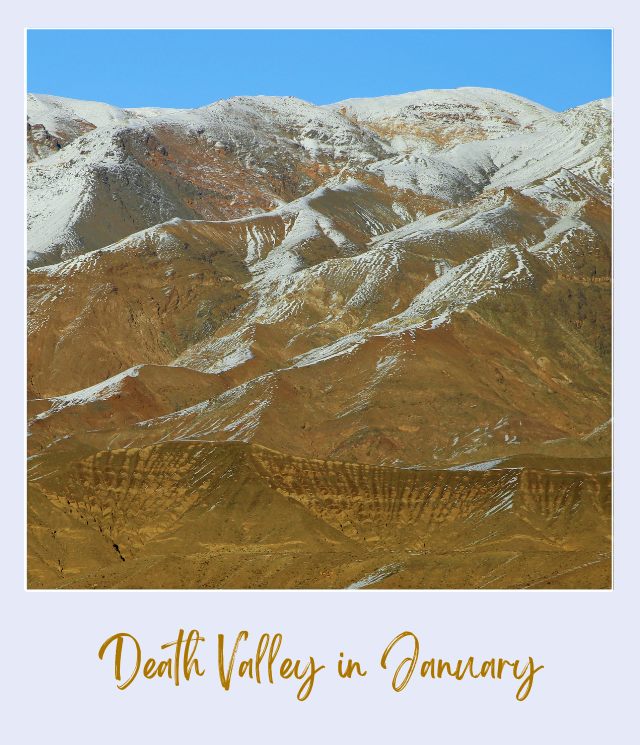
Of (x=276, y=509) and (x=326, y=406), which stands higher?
(x=326, y=406)

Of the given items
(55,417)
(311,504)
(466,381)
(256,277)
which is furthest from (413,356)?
(256,277)

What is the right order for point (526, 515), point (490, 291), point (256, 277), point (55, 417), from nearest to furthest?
point (526, 515), point (55, 417), point (490, 291), point (256, 277)

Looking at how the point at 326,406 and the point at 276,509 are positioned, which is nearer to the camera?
the point at 276,509

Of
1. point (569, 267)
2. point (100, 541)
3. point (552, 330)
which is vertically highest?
point (569, 267)

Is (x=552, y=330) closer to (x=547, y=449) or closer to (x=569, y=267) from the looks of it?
(x=569, y=267)

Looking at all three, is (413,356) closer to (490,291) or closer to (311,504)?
(490,291)

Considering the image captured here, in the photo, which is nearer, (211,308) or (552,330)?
(552,330)

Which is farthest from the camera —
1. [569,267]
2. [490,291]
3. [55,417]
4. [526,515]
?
[569,267]

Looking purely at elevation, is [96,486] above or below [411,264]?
below
